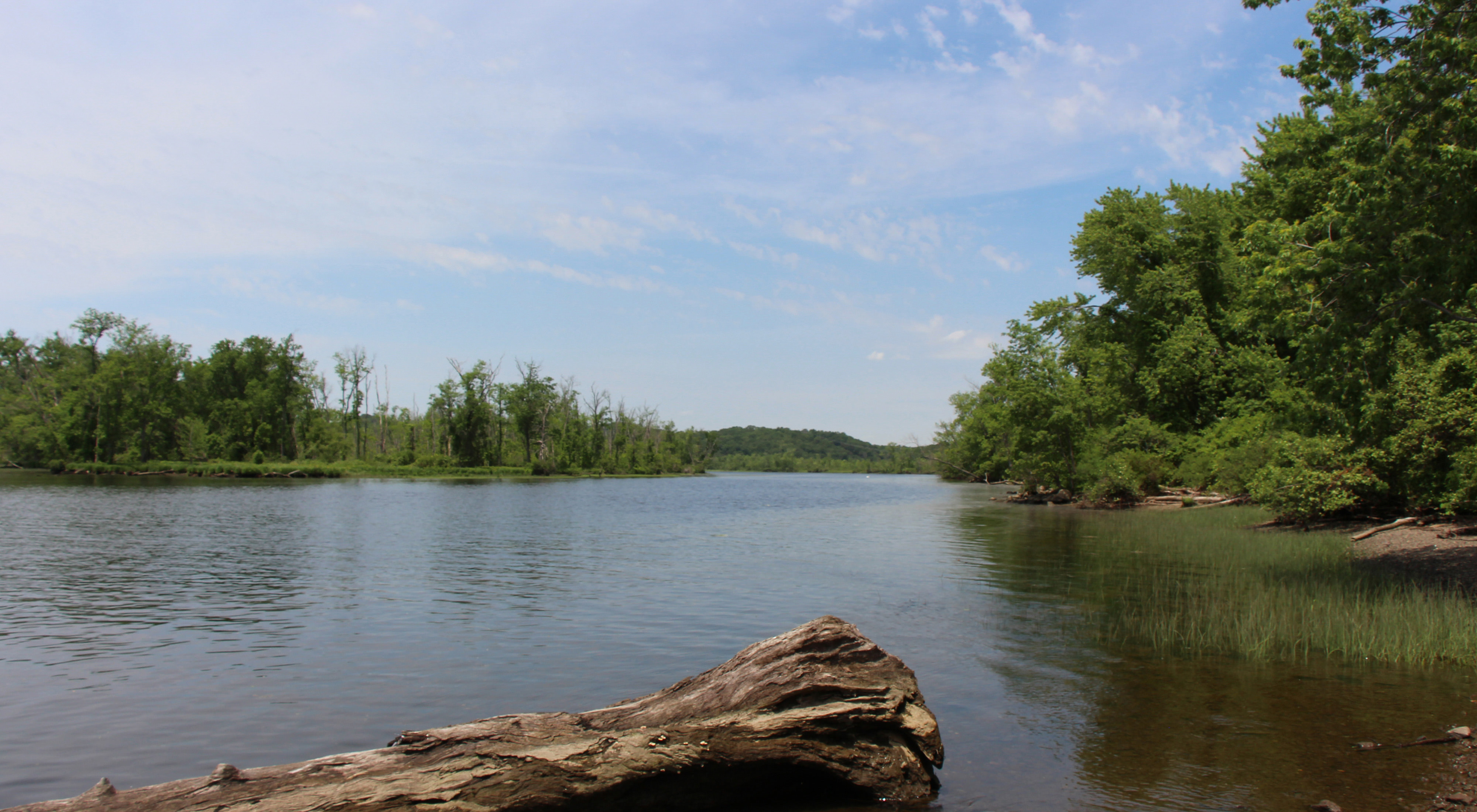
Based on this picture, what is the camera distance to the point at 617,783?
5.48 meters

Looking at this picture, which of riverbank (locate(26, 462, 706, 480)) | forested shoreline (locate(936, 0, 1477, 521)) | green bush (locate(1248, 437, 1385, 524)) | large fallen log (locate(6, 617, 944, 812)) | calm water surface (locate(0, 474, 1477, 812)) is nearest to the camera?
large fallen log (locate(6, 617, 944, 812))

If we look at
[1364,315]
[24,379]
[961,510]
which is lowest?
[961,510]

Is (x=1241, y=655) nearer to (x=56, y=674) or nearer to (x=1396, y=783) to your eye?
(x=1396, y=783)

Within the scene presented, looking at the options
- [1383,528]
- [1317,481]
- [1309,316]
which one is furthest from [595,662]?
[1317,481]

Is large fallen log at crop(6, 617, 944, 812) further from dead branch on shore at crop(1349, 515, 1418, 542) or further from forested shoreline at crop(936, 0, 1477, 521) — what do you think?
dead branch on shore at crop(1349, 515, 1418, 542)

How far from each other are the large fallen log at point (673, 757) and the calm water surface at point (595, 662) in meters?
0.87

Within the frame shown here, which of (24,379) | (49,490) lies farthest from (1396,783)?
(24,379)

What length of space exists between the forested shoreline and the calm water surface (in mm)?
6275

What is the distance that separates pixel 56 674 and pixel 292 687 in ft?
11.1

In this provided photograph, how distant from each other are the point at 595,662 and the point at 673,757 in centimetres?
542

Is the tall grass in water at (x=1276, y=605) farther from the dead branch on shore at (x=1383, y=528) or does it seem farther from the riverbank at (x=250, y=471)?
the riverbank at (x=250, y=471)

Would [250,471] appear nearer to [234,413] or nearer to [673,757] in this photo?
[234,413]

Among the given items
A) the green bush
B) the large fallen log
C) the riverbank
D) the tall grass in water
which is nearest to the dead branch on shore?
the tall grass in water

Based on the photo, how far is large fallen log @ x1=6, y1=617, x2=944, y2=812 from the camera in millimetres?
4707
